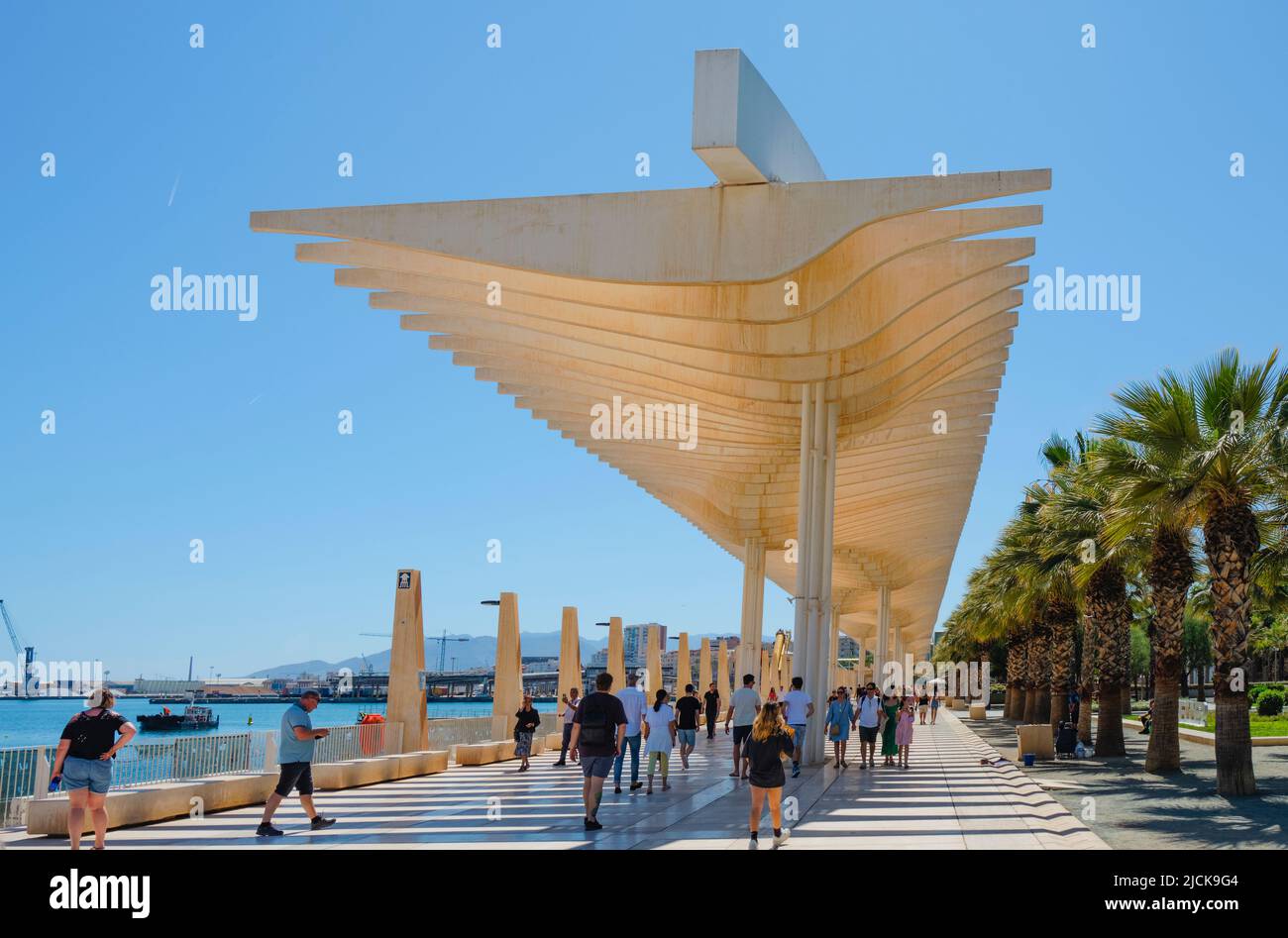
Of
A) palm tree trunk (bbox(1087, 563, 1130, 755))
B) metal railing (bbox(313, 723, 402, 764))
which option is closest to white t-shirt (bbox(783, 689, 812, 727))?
metal railing (bbox(313, 723, 402, 764))

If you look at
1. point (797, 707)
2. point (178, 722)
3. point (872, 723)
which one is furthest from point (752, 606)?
point (178, 722)

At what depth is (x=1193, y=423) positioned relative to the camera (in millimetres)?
15930

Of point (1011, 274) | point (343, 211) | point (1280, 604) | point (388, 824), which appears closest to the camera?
point (388, 824)

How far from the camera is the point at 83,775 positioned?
9766mm

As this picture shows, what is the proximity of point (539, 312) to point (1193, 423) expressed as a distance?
10090 millimetres

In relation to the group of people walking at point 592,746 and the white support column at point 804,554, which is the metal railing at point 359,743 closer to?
the group of people walking at point 592,746

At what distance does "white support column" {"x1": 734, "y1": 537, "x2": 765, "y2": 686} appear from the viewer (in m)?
34.4

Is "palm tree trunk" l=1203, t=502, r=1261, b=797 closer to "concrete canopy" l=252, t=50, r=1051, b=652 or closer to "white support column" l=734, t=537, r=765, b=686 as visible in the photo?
"concrete canopy" l=252, t=50, r=1051, b=652

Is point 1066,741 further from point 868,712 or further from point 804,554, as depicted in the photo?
point 804,554

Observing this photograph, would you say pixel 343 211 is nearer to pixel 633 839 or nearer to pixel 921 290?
pixel 921 290

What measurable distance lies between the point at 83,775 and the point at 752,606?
26962 millimetres

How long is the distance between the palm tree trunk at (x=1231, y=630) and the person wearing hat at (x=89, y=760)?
12.9 metres
